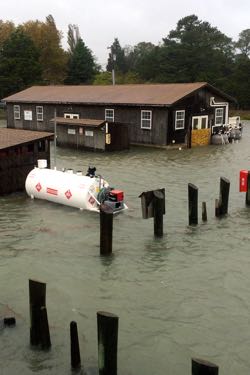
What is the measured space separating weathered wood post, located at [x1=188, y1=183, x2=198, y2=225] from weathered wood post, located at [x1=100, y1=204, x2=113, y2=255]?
3.58m

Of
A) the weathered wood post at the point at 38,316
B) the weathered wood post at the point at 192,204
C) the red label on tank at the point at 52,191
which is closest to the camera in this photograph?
the weathered wood post at the point at 38,316

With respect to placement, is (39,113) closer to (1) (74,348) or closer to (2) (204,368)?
(1) (74,348)

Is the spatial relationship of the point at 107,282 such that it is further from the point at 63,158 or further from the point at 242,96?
the point at 242,96

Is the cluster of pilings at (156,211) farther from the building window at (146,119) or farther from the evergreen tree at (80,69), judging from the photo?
the evergreen tree at (80,69)

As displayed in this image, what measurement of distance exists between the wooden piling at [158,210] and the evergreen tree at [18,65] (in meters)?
50.3

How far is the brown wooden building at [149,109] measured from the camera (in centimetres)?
3231

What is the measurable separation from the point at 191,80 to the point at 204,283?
210 feet

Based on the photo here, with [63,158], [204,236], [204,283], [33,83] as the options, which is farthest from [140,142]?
[33,83]

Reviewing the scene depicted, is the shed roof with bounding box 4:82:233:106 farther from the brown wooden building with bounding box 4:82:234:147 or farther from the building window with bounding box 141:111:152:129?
the building window with bounding box 141:111:152:129

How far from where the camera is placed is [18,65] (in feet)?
201

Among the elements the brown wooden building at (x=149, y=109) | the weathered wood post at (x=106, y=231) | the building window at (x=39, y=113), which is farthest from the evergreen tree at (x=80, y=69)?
the weathered wood post at (x=106, y=231)

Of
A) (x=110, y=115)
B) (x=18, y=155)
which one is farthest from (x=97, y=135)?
(x=18, y=155)

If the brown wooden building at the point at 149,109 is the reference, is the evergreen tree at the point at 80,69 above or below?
above

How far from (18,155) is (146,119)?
1551 cm
